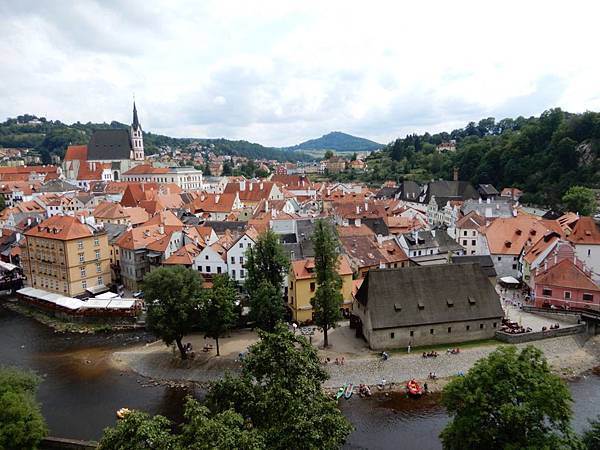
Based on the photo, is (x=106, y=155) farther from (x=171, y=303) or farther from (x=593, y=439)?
(x=593, y=439)

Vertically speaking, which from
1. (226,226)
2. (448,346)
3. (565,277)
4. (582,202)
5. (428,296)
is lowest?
(448,346)

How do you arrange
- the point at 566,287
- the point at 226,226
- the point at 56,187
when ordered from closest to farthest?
the point at 566,287 → the point at 226,226 → the point at 56,187

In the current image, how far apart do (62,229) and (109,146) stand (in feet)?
326

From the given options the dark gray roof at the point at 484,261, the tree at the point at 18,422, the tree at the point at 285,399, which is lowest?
the tree at the point at 18,422

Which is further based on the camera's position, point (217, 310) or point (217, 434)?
point (217, 310)

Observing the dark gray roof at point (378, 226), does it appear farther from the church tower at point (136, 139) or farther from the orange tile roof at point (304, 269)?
the church tower at point (136, 139)

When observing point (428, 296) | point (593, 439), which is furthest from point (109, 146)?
point (593, 439)

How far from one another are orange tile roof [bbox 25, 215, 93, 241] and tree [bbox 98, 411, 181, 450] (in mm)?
39975

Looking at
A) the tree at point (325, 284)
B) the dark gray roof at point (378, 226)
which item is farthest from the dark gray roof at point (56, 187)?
the tree at point (325, 284)

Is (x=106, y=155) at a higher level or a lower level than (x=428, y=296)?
higher

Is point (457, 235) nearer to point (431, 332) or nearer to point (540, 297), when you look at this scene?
point (540, 297)

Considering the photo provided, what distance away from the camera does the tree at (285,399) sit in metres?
17.6

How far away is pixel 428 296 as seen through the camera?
37.5 m

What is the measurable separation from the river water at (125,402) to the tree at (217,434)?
38.8 ft
